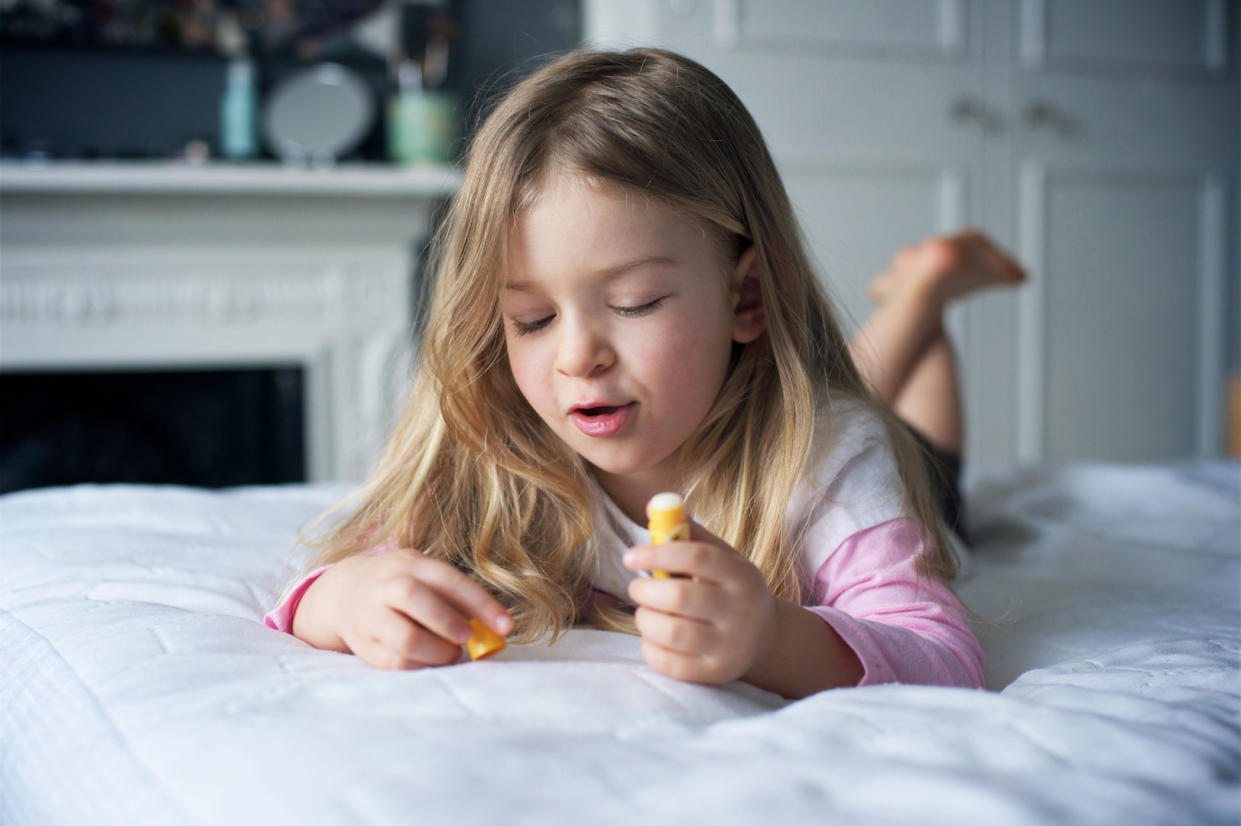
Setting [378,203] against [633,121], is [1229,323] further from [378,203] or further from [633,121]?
[633,121]

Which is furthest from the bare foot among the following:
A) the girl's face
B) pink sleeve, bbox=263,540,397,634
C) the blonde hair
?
Result: pink sleeve, bbox=263,540,397,634

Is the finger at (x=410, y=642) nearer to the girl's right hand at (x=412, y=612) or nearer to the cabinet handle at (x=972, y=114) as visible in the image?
the girl's right hand at (x=412, y=612)

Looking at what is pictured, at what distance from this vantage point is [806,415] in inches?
29.2

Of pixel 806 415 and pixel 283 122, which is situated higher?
pixel 283 122

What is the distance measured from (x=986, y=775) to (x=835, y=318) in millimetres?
476

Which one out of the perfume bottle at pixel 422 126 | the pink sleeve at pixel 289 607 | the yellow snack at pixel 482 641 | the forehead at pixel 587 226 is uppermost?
the perfume bottle at pixel 422 126

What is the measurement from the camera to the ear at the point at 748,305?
2.52ft

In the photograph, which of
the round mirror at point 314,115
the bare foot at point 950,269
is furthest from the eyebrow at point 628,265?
the round mirror at point 314,115

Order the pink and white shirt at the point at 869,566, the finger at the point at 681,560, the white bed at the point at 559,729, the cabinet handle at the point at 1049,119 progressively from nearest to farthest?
the white bed at the point at 559,729 < the finger at the point at 681,560 < the pink and white shirt at the point at 869,566 < the cabinet handle at the point at 1049,119

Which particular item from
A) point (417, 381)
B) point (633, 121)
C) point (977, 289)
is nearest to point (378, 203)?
point (977, 289)

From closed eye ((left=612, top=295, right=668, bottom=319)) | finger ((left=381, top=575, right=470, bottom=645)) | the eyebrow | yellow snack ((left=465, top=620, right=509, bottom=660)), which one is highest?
the eyebrow

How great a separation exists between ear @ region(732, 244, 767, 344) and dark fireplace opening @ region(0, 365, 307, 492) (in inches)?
61.7

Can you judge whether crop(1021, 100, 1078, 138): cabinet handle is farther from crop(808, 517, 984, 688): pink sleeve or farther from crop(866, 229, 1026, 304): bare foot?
crop(808, 517, 984, 688): pink sleeve

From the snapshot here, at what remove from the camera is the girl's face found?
68 cm
